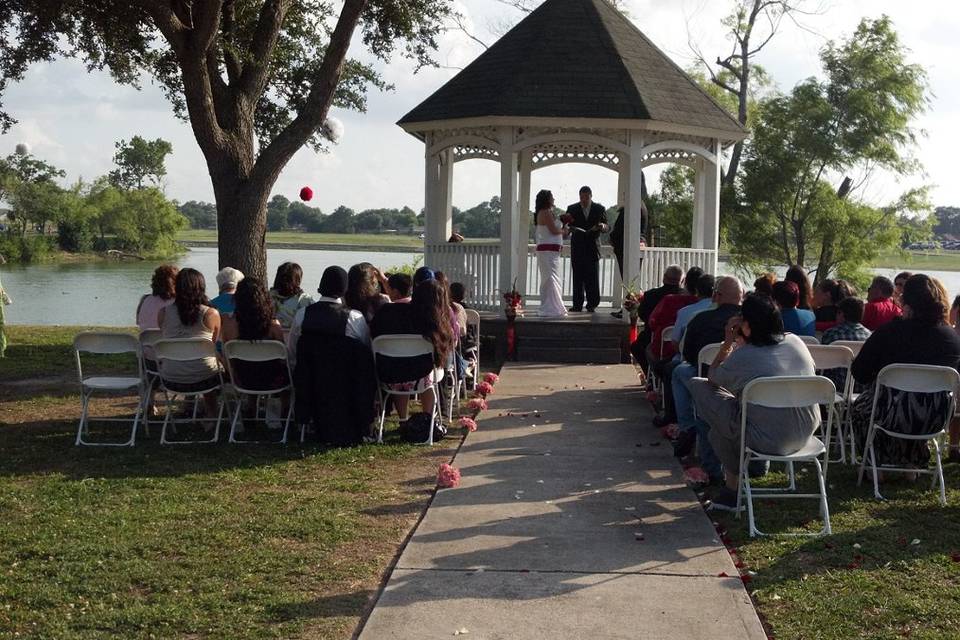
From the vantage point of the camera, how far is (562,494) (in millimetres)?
6711

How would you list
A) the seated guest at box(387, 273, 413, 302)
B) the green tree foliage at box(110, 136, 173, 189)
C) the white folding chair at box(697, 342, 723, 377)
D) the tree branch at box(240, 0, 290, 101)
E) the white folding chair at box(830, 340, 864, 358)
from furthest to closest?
the green tree foliage at box(110, 136, 173, 189)
the tree branch at box(240, 0, 290, 101)
the seated guest at box(387, 273, 413, 302)
the white folding chair at box(830, 340, 864, 358)
the white folding chair at box(697, 342, 723, 377)

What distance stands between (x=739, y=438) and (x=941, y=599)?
160 centimetres

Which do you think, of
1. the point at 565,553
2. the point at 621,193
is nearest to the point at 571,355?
the point at 621,193

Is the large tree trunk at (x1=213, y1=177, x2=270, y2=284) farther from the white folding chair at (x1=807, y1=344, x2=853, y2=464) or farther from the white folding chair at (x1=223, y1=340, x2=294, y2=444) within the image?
the white folding chair at (x1=807, y1=344, x2=853, y2=464)

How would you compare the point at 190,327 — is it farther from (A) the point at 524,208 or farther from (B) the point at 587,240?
(A) the point at 524,208

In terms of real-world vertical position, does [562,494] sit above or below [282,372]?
below

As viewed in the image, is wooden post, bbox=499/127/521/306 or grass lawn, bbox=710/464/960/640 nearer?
grass lawn, bbox=710/464/960/640

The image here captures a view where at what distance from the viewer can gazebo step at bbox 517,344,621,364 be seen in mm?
13703

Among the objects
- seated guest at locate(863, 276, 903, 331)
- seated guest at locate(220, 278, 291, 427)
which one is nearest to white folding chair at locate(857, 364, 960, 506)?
seated guest at locate(863, 276, 903, 331)

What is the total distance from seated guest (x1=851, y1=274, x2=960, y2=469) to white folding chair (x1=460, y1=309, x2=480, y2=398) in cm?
438

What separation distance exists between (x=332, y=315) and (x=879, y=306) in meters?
4.48

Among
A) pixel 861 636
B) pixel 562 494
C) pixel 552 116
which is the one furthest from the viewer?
pixel 552 116

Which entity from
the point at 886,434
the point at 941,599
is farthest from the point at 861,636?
the point at 886,434

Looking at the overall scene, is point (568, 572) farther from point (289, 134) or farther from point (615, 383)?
point (289, 134)
